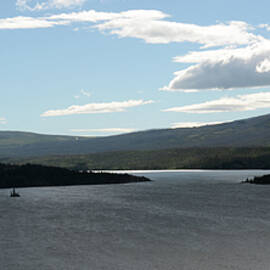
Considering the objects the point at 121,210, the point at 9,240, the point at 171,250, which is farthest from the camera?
the point at 121,210

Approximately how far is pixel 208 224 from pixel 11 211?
59300 millimetres

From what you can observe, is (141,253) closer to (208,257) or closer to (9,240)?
(208,257)

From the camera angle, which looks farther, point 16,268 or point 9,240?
point 9,240

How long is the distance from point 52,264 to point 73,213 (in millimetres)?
65063

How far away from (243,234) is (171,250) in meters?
20.0

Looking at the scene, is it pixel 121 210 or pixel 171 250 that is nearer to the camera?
pixel 171 250

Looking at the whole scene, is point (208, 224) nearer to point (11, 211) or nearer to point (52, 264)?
point (52, 264)

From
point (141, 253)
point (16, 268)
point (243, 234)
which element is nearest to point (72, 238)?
point (141, 253)

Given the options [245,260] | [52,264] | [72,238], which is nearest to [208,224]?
[72,238]

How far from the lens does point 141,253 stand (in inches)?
2790

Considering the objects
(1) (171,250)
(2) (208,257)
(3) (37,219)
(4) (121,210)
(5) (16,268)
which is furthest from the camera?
(4) (121,210)

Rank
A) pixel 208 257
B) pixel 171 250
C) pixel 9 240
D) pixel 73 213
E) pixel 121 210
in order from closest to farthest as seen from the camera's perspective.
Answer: pixel 208 257 < pixel 171 250 < pixel 9 240 < pixel 73 213 < pixel 121 210

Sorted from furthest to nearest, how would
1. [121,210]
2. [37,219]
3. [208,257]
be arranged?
[121,210], [37,219], [208,257]

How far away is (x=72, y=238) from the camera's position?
281 ft
